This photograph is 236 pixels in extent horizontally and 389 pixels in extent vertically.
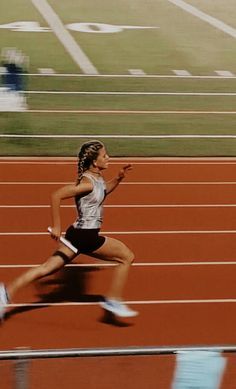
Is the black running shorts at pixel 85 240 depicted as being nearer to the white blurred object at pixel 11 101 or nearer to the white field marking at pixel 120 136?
the white field marking at pixel 120 136

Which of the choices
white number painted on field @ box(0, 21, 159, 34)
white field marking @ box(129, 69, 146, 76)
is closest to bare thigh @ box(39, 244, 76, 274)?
white field marking @ box(129, 69, 146, 76)

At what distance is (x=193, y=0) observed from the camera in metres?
26.0

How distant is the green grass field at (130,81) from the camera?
15.3 metres

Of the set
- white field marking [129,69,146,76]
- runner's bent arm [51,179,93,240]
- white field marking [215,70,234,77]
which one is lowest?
runner's bent arm [51,179,93,240]

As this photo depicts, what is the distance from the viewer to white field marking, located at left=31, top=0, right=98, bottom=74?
20.3 m

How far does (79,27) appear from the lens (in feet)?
76.3

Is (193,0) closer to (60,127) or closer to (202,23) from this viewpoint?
(202,23)

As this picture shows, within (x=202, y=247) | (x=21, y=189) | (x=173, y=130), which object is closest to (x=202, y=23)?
(x=173, y=130)

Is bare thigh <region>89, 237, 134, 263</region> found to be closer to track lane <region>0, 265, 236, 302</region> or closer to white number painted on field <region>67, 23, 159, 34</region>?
track lane <region>0, 265, 236, 302</region>

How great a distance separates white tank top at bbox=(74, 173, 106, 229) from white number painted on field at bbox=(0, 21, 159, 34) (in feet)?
53.1

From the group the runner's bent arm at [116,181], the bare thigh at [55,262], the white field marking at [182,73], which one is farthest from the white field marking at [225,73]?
the bare thigh at [55,262]

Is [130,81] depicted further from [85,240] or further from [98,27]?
[85,240]

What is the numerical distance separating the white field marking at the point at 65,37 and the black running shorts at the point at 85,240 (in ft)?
43.4

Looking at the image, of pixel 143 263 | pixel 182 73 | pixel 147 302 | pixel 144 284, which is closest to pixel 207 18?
pixel 182 73
